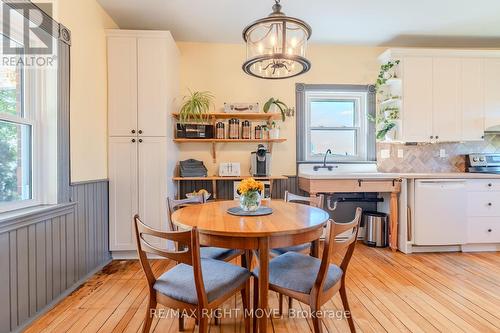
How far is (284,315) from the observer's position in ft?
6.16

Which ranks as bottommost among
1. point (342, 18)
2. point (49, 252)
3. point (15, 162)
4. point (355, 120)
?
point (49, 252)

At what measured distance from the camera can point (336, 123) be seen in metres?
3.68

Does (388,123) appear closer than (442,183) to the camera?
No

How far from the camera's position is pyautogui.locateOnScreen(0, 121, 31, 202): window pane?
5.66 ft

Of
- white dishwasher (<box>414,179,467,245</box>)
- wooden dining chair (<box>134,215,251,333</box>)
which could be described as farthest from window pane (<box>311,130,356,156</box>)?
wooden dining chair (<box>134,215,251,333</box>)

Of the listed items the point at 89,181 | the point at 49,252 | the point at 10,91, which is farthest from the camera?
the point at 89,181

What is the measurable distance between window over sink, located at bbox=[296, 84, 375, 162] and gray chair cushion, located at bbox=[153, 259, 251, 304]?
225 cm

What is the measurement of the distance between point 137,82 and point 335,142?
2565 mm

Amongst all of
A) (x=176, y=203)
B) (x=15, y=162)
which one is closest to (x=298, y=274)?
(x=176, y=203)

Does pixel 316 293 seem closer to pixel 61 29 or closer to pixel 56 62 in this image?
pixel 56 62

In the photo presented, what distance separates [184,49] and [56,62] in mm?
1672

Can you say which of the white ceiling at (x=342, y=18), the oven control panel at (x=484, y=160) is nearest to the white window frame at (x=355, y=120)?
the white ceiling at (x=342, y=18)

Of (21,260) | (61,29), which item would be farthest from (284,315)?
(61,29)

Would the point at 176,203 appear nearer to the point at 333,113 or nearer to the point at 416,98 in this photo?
the point at 333,113
